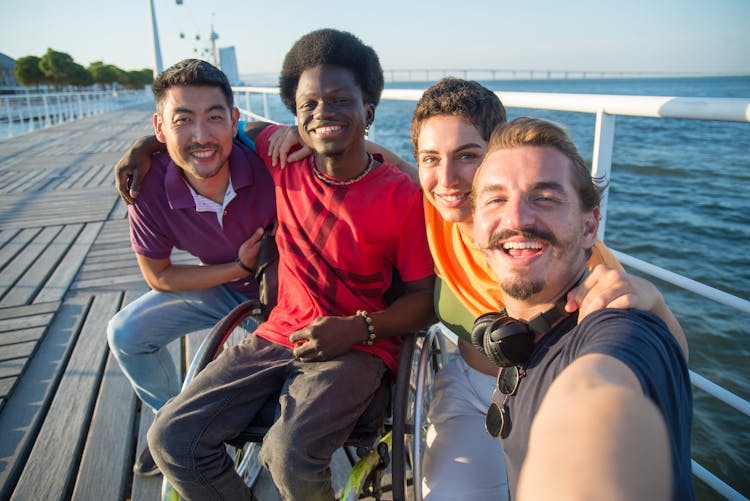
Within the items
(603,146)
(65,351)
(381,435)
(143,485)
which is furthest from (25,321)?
(603,146)

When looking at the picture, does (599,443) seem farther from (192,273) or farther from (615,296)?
→ (192,273)

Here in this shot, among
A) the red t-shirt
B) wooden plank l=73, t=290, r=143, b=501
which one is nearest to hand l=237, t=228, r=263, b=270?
the red t-shirt

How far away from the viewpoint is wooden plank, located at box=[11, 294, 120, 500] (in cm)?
194

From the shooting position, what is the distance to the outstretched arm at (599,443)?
2.31 feet

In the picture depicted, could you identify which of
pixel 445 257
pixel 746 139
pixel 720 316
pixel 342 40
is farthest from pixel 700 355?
pixel 746 139

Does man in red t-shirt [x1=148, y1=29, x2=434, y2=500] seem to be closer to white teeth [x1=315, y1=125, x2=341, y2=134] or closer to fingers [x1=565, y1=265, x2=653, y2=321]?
white teeth [x1=315, y1=125, x2=341, y2=134]

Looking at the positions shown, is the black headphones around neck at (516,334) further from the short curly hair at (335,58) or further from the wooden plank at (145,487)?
the wooden plank at (145,487)

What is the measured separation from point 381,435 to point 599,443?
1.07 meters

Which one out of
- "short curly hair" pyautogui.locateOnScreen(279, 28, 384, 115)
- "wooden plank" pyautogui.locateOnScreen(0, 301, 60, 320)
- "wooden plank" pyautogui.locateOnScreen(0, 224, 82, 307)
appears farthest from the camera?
"wooden plank" pyautogui.locateOnScreen(0, 224, 82, 307)

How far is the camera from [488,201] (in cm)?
130

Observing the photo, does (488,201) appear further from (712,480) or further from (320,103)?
(712,480)

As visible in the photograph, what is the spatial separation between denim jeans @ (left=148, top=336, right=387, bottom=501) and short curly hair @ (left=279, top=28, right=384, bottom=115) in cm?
107

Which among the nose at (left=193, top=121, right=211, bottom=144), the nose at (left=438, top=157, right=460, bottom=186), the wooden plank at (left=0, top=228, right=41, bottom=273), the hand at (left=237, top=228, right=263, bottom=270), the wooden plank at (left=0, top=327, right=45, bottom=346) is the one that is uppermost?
the nose at (left=193, top=121, right=211, bottom=144)

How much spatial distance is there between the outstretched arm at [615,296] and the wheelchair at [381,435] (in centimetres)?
57
